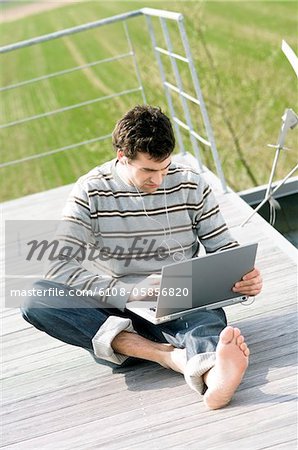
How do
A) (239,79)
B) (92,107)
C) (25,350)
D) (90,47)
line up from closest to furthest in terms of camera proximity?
(25,350)
(239,79)
(92,107)
(90,47)

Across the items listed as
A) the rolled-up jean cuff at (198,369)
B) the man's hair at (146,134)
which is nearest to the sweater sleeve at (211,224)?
the man's hair at (146,134)

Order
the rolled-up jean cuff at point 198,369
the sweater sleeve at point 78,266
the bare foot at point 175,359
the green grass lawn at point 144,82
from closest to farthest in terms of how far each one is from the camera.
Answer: the rolled-up jean cuff at point 198,369 < the bare foot at point 175,359 < the sweater sleeve at point 78,266 < the green grass lawn at point 144,82

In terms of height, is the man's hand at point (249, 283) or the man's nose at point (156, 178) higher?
the man's nose at point (156, 178)

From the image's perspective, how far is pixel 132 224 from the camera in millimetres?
2521

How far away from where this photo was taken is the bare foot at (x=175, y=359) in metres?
2.33

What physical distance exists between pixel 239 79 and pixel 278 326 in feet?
32.4

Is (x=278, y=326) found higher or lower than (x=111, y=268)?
lower

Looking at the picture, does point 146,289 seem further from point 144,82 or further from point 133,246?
point 144,82

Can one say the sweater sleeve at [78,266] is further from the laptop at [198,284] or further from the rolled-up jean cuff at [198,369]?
the rolled-up jean cuff at [198,369]

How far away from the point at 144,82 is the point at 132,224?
9.35 meters

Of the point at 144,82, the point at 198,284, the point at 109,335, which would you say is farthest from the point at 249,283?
the point at 144,82

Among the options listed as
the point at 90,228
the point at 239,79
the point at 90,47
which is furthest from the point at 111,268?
the point at 90,47

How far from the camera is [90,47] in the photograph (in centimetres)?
1744

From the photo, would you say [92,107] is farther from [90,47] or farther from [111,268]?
[111,268]
